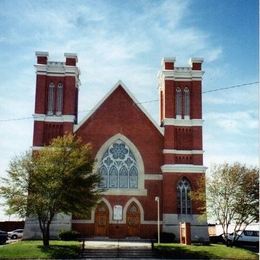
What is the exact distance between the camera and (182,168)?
3938 centimetres

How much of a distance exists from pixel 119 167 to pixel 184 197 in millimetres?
6293

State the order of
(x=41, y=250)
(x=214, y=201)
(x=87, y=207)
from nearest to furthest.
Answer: (x=41, y=250)
(x=87, y=207)
(x=214, y=201)

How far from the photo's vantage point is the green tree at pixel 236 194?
32219mm

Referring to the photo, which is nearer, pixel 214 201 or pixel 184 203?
pixel 214 201

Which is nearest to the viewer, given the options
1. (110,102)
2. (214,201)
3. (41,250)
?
(41,250)

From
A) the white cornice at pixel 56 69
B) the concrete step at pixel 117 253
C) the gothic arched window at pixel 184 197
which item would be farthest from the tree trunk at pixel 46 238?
the white cornice at pixel 56 69

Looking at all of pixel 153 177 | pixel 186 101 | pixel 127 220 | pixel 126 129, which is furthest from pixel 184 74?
pixel 127 220

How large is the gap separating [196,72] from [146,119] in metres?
6.41

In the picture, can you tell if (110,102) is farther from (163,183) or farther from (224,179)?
(224,179)

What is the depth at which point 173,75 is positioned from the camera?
41812 mm

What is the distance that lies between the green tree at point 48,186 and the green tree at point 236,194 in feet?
31.2

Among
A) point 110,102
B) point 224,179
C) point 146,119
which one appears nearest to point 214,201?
point 224,179

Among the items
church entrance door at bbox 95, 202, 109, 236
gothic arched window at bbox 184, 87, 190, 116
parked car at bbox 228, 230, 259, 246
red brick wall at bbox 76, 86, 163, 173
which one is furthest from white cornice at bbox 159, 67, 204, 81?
parked car at bbox 228, 230, 259, 246

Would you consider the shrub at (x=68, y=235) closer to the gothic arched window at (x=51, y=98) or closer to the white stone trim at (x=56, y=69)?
the gothic arched window at (x=51, y=98)
